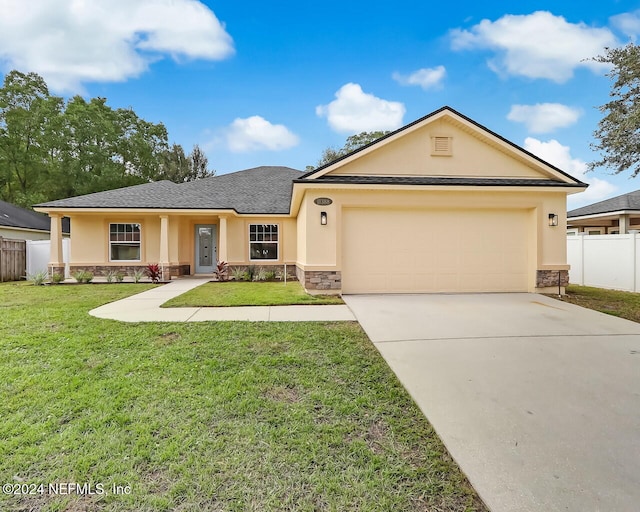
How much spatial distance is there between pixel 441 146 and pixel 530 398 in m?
7.70

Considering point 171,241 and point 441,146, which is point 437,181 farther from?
point 171,241

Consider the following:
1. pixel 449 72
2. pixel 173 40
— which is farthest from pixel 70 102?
pixel 449 72

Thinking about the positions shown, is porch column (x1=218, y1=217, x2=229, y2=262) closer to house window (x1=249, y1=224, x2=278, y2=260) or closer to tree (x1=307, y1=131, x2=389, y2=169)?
house window (x1=249, y1=224, x2=278, y2=260)

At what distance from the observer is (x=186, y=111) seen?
1750cm

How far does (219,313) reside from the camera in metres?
6.41

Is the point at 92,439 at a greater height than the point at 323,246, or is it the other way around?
the point at 323,246

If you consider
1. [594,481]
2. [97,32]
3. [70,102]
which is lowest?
[594,481]

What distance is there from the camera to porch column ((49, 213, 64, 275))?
1263cm

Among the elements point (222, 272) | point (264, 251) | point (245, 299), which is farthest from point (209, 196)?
point (245, 299)

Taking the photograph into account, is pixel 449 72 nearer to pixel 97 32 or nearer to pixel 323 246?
pixel 323 246

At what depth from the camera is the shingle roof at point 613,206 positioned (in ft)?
45.4

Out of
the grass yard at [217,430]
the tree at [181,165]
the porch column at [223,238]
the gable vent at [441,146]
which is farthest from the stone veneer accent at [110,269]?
the tree at [181,165]

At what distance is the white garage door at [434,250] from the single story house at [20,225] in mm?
18691

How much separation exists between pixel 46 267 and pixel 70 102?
20.0 metres
